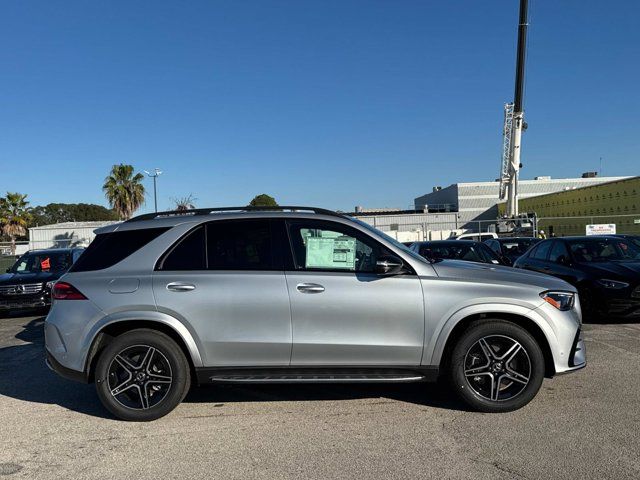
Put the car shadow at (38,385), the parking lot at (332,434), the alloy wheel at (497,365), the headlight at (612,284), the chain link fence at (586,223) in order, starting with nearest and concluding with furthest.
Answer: the parking lot at (332,434), the alloy wheel at (497,365), the car shadow at (38,385), the headlight at (612,284), the chain link fence at (586,223)

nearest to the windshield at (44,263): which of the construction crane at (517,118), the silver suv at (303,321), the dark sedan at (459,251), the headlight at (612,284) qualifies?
the dark sedan at (459,251)

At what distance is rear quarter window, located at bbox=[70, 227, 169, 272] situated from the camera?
15.6 ft

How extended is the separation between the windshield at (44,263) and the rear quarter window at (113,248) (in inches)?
359

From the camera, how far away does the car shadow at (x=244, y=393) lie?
16.6 feet

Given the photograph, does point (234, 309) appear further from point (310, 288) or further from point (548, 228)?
point (548, 228)

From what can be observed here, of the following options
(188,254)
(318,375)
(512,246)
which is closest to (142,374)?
(188,254)

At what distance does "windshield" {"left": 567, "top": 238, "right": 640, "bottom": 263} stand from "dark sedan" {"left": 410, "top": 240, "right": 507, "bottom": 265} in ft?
6.83

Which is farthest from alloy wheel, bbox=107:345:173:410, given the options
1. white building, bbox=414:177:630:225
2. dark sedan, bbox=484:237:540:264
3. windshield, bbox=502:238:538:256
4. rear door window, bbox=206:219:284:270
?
white building, bbox=414:177:630:225

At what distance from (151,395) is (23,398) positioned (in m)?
1.85

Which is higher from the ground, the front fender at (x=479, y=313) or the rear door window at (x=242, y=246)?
the rear door window at (x=242, y=246)

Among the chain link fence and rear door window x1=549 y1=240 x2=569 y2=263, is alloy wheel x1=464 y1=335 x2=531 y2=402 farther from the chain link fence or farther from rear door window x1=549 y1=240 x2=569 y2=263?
the chain link fence

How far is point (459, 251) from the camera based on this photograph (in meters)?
11.9

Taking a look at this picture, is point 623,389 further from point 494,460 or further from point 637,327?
point 637,327

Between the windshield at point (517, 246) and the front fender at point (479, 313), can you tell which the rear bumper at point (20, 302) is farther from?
the windshield at point (517, 246)
